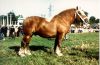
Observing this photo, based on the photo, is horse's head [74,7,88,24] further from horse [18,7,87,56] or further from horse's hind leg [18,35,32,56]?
horse's hind leg [18,35,32,56]

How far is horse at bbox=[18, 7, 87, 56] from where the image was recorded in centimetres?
1322

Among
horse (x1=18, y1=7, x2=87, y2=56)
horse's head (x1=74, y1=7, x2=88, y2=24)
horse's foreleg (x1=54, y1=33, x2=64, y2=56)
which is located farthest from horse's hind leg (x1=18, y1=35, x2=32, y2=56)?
horse's head (x1=74, y1=7, x2=88, y2=24)

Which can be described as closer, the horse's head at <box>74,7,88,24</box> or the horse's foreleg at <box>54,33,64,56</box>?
the horse's foreleg at <box>54,33,64,56</box>

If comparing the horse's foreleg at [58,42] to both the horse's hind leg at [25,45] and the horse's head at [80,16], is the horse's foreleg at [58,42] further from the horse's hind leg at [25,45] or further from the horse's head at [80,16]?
the horse's hind leg at [25,45]

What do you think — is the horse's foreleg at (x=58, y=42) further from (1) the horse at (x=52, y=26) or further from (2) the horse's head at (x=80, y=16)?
(2) the horse's head at (x=80, y=16)

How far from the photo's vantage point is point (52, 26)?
13.2 metres

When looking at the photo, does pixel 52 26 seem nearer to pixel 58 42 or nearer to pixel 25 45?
pixel 58 42

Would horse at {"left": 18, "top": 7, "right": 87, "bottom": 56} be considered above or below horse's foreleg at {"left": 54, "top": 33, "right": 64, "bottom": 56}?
above

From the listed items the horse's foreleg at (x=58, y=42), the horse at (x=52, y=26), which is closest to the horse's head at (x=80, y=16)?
the horse at (x=52, y=26)

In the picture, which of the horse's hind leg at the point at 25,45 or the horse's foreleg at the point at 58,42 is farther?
the horse's hind leg at the point at 25,45

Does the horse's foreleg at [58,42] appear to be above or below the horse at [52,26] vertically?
below


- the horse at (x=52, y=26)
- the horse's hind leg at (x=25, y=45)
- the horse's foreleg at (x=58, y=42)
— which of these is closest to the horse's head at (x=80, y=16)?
the horse at (x=52, y=26)

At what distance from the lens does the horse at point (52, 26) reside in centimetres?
1322

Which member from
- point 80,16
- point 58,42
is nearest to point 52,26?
point 58,42
